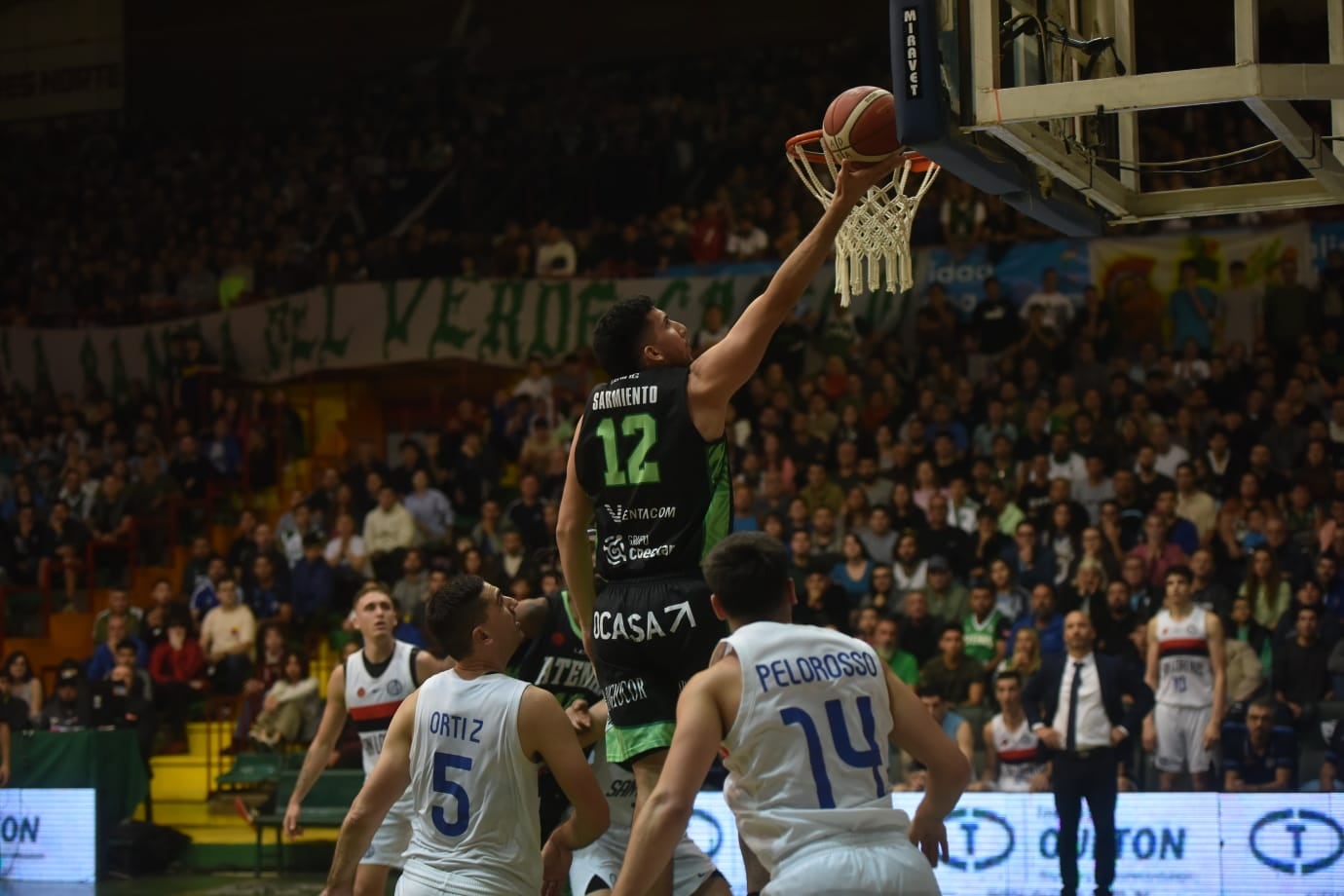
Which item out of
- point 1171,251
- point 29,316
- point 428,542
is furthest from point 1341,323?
point 29,316

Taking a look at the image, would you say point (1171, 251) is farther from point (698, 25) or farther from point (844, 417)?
point (698, 25)

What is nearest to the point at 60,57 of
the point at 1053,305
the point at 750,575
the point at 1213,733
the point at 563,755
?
the point at 1053,305

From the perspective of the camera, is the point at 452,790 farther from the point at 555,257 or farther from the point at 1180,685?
the point at 555,257

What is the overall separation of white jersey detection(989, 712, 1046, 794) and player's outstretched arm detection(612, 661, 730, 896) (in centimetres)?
840

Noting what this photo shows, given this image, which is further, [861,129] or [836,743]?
[861,129]

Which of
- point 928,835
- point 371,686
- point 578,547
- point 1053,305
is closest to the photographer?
point 928,835

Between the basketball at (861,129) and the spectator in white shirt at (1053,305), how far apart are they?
1146cm

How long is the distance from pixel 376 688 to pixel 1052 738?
15.3 ft

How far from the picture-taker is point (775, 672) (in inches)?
169

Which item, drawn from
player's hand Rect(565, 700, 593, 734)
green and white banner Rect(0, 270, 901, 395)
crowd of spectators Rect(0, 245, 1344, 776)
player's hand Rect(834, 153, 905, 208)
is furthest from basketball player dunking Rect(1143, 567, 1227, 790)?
player's hand Rect(834, 153, 905, 208)

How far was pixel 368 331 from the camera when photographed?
68.3 ft

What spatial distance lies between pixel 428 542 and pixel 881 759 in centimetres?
1319

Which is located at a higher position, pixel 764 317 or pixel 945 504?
pixel 764 317

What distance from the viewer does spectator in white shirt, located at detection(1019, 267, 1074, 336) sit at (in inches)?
672
